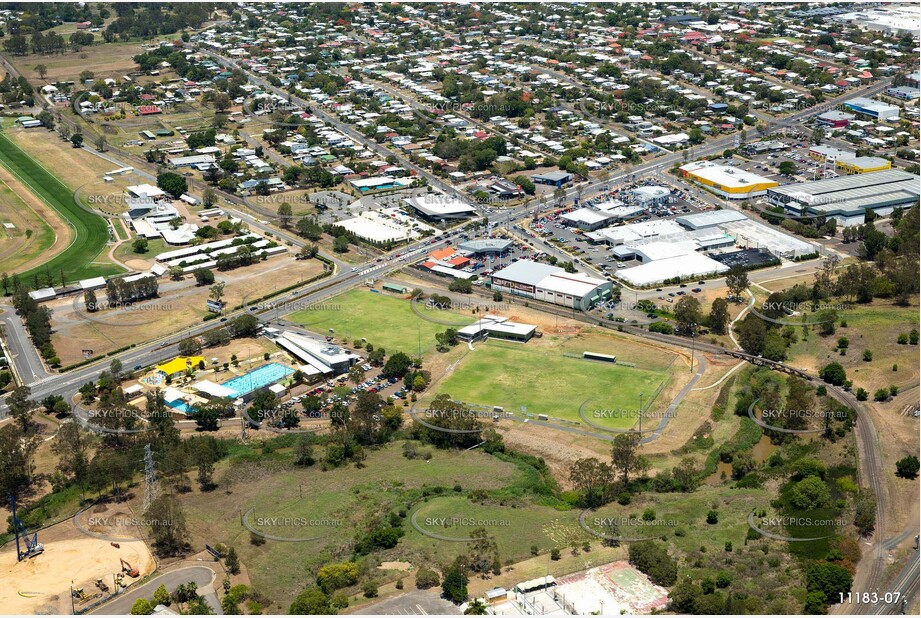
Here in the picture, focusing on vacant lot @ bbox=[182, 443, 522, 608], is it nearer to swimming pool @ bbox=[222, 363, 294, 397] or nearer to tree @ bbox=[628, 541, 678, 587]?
swimming pool @ bbox=[222, 363, 294, 397]

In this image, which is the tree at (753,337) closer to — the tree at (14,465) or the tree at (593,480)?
the tree at (593,480)

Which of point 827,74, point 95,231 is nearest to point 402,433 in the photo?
point 95,231

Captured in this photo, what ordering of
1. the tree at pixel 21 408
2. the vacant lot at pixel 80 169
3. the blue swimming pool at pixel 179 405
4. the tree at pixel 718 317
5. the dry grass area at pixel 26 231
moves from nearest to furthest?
the tree at pixel 21 408 → the blue swimming pool at pixel 179 405 → the tree at pixel 718 317 → the dry grass area at pixel 26 231 → the vacant lot at pixel 80 169

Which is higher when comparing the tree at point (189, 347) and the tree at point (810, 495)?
the tree at point (810, 495)

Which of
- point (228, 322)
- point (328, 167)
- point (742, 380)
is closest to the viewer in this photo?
point (742, 380)

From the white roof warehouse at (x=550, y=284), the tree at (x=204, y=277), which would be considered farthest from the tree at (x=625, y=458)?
the tree at (x=204, y=277)

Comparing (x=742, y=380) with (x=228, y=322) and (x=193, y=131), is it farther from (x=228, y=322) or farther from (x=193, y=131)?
(x=193, y=131)
